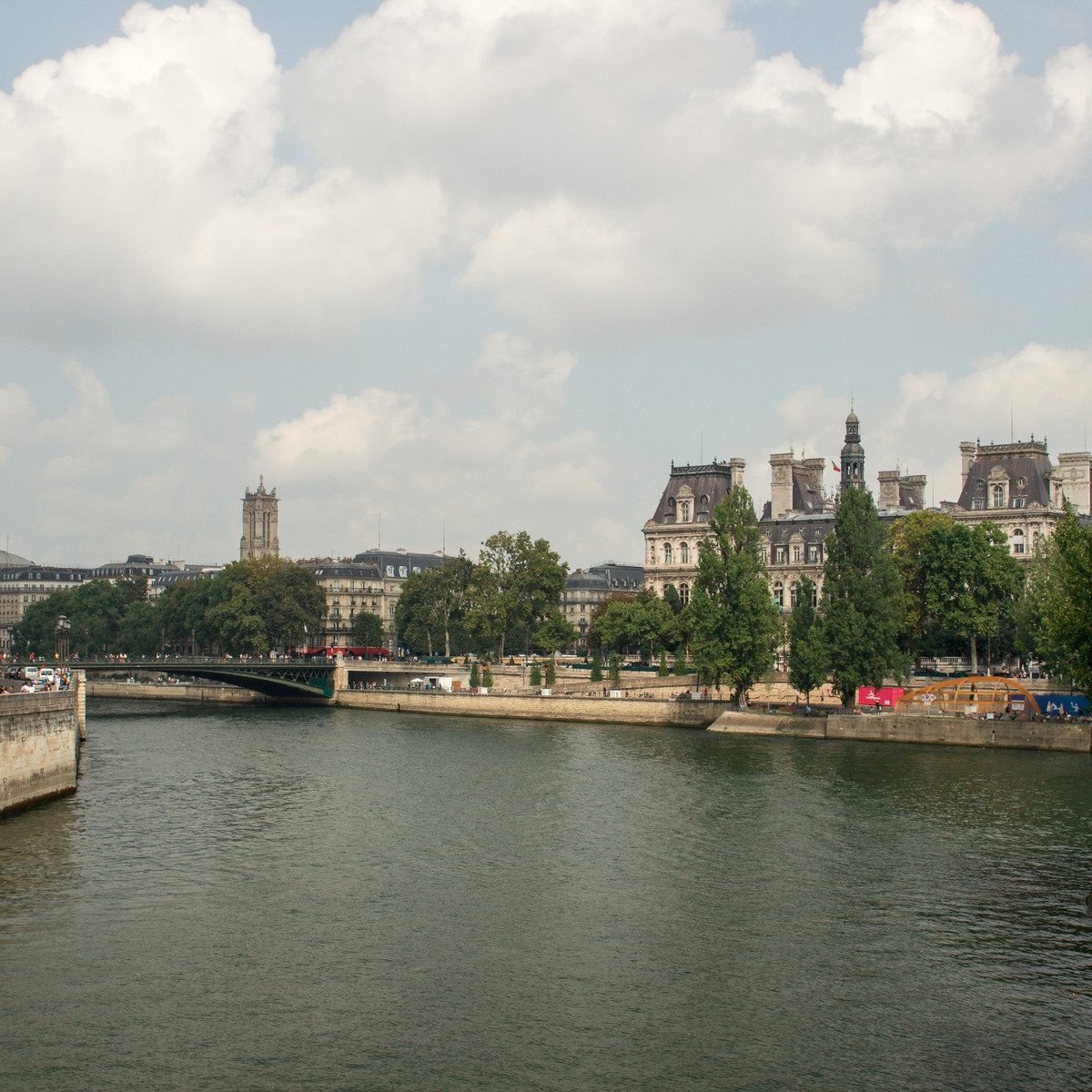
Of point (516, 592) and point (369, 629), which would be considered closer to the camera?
point (516, 592)

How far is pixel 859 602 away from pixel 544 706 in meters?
23.9

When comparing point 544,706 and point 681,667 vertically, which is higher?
point 681,667

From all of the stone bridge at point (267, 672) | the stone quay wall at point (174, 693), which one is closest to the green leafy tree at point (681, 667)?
the stone bridge at point (267, 672)

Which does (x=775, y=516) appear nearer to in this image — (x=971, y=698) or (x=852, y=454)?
(x=852, y=454)

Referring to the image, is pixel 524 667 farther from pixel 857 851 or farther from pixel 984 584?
pixel 857 851

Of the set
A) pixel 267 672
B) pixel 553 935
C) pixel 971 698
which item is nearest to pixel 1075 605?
pixel 553 935

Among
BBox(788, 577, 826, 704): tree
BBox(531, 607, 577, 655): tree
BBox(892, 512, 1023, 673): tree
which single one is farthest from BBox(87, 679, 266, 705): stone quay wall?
BBox(892, 512, 1023, 673): tree

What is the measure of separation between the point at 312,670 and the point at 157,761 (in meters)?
46.8

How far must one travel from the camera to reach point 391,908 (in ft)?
121

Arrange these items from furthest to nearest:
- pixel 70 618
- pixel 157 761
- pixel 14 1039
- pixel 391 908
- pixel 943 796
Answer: pixel 70 618 < pixel 157 761 < pixel 943 796 < pixel 391 908 < pixel 14 1039

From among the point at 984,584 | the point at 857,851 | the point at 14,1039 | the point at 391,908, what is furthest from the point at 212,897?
the point at 984,584

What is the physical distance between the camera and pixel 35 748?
49781 mm

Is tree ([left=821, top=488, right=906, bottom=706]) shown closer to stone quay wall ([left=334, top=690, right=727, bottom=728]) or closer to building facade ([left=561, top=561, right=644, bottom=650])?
stone quay wall ([left=334, top=690, right=727, bottom=728])

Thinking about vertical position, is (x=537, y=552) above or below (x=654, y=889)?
above
